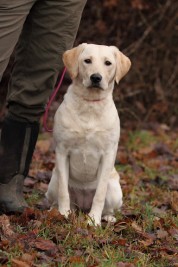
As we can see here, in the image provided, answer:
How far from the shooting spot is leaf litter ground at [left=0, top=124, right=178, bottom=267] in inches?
143

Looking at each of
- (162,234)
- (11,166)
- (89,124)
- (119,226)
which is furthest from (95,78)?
(162,234)

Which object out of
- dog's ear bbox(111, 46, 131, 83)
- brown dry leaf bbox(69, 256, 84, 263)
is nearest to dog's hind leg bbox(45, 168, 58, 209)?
dog's ear bbox(111, 46, 131, 83)

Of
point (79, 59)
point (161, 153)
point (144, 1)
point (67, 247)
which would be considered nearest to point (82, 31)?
point (144, 1)

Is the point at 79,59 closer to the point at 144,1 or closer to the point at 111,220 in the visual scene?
the point at 111,220

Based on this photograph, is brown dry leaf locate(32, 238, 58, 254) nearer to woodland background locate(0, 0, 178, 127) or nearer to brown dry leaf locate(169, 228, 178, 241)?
brown dry leaf locate(169, 228, 178, 241)

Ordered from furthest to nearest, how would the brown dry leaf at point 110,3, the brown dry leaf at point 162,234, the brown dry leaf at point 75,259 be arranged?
the brown dry leaf at point 110,3, the brown dry leaf at point 162,234, the brown dry leaf at point 75,259

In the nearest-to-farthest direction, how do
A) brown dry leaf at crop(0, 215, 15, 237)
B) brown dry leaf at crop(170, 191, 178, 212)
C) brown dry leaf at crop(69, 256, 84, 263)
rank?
brown dry leaf at crop(69, 256, 84, 263), brown dry leaf at crop(0, 215, 15, 237), brown dry leaf at crop(170, 191, 178, 212)

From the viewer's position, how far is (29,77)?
14.5ft

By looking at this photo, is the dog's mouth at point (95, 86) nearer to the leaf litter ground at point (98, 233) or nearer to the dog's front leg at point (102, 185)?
the dog's front leg at point (102, 185)

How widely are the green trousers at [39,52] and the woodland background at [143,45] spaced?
4301 mm

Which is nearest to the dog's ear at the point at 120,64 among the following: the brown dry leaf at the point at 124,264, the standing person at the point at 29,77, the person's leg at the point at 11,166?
the standing person at the point at 29,77

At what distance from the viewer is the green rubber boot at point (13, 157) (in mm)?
4535

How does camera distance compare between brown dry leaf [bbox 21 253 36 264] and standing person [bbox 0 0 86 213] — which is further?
standing person [bbox 0 0 86 213]

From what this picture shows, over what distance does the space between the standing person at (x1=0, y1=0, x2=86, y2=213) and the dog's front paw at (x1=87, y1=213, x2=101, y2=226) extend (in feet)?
1.54
